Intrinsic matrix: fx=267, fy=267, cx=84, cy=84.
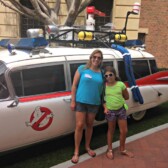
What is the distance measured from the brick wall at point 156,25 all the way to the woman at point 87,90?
9.17 m

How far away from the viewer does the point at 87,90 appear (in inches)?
157

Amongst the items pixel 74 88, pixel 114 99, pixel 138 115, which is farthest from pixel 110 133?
pixel 138 115

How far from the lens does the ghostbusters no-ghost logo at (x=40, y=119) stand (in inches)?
154

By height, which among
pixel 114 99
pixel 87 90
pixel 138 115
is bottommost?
pixel 138 115

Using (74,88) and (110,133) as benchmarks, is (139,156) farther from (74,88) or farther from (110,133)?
(74,88)

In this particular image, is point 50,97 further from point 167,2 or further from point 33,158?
point 167,2

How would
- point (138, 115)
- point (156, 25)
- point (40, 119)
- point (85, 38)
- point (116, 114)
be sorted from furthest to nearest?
1. point (156, 25)
2. point (138, 115)
3. point (85, 38)
4. point (116, 114)
5. point (40, 119)

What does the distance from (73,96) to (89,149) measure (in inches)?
40.0

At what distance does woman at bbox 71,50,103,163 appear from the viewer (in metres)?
4.00

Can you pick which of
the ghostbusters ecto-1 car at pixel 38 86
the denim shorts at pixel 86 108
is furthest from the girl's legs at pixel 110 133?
the ghostbusters ecto-1 car at pixel 38 86

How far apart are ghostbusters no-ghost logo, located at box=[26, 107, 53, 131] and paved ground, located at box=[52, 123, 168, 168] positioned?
0.66 metres

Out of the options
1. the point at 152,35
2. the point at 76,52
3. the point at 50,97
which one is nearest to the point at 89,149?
the point at 50,97

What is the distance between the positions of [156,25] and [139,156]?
371 inches

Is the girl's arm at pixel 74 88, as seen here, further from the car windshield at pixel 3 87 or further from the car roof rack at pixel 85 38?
the car roof rack at pixel 85 38
